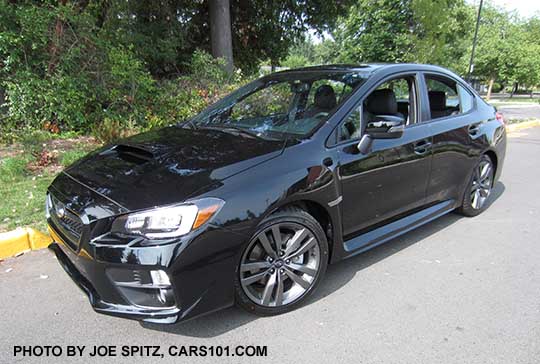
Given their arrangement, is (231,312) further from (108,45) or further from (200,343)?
(108,45)

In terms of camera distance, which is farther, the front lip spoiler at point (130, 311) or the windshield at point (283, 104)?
the windshield at point (283, 104)

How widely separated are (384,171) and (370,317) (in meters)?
1.13

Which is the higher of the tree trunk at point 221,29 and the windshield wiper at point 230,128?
the tree trunk at point 221,29

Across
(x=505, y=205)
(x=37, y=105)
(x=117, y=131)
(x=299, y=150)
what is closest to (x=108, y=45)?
(x=37, y=105)

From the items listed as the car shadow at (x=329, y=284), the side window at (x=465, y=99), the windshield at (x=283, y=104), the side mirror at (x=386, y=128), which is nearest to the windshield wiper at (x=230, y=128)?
the windshield at (x=283, y=104)

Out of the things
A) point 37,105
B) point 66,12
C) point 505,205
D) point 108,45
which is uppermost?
point 66,12

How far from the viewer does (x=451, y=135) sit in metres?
3.76

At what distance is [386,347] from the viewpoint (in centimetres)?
235

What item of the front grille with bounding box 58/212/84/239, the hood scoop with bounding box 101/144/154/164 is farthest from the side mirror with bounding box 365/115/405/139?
the front grille with bounding box 58/212/84/239

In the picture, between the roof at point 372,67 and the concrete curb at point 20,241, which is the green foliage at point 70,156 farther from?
the roof at point 372,67

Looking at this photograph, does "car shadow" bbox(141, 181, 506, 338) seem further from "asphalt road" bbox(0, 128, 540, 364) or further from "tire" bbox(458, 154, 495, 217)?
"tire" bbox(458, 154, 495, 217)

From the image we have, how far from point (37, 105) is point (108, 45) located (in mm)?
1985

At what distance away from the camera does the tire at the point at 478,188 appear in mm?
4270

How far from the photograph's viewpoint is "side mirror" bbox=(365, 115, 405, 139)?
2898mm
